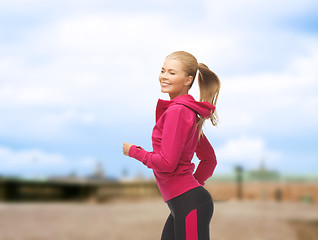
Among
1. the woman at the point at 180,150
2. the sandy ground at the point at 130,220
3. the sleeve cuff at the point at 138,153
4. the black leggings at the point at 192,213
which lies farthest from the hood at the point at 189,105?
the sandy ground at the point at 130,220

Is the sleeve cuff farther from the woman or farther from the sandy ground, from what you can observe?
the sandy ground

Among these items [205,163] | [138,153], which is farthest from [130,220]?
[138,153]

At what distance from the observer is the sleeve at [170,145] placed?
72.9 inches

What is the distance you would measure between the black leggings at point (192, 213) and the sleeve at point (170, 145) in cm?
18

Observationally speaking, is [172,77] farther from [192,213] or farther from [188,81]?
[192,213]

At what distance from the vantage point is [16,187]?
9289 millimetres

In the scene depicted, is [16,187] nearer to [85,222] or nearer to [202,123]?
[85,222]

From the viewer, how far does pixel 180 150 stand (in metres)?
1.87

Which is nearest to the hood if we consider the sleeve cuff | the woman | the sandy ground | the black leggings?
the woman

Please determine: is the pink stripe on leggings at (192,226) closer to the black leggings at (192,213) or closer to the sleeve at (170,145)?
the black leggings at (192,213)

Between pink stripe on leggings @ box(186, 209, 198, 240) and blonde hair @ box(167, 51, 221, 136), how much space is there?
0.39 metres

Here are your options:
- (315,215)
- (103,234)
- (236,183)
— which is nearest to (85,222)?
(103,234)

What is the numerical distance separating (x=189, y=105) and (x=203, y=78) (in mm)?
239

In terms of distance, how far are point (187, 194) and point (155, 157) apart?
0.25 meters
